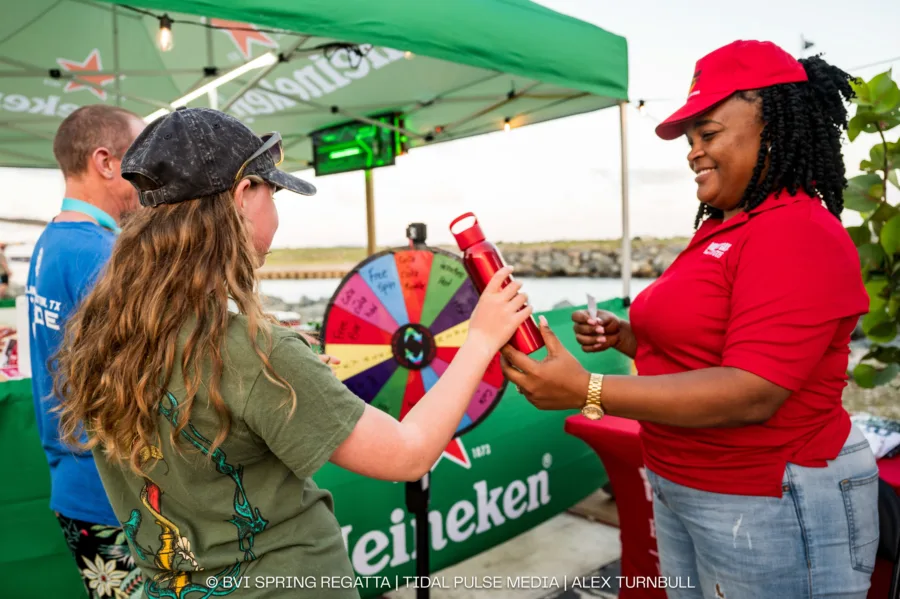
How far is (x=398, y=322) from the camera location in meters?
1.79

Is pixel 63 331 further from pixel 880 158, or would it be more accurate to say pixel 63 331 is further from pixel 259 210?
pixel 880 158

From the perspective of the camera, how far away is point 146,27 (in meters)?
4.89

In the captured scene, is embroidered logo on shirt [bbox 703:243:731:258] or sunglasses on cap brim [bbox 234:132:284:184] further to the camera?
embroidered logo on shirt [bbox 703:243:731:258]

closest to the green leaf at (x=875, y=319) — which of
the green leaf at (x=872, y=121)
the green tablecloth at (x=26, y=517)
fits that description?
the green leaf at (x=872, y=121)

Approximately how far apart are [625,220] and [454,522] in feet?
6.39

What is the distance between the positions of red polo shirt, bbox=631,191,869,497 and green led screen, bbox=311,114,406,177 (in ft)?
17.5

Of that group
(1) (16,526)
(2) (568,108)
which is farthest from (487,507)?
(2) (568,108)

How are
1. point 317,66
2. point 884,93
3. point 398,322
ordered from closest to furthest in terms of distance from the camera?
point 398,322, point 884,93, point 317,66

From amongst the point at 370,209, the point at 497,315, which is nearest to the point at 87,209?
the point at 497,315

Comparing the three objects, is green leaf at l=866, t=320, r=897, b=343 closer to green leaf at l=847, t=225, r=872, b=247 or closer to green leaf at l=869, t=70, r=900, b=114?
green leaf at l=847, t=225, r=872, b=247

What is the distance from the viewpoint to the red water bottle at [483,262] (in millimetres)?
1053

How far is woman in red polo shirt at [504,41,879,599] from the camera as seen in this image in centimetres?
102

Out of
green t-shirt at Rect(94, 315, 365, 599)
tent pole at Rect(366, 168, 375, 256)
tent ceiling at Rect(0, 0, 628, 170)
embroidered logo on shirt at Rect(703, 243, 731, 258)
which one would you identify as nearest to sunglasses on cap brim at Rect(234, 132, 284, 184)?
green t-shirt at Rect(94, 315, 365, 599)

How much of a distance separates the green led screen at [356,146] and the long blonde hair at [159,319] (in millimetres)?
5516
